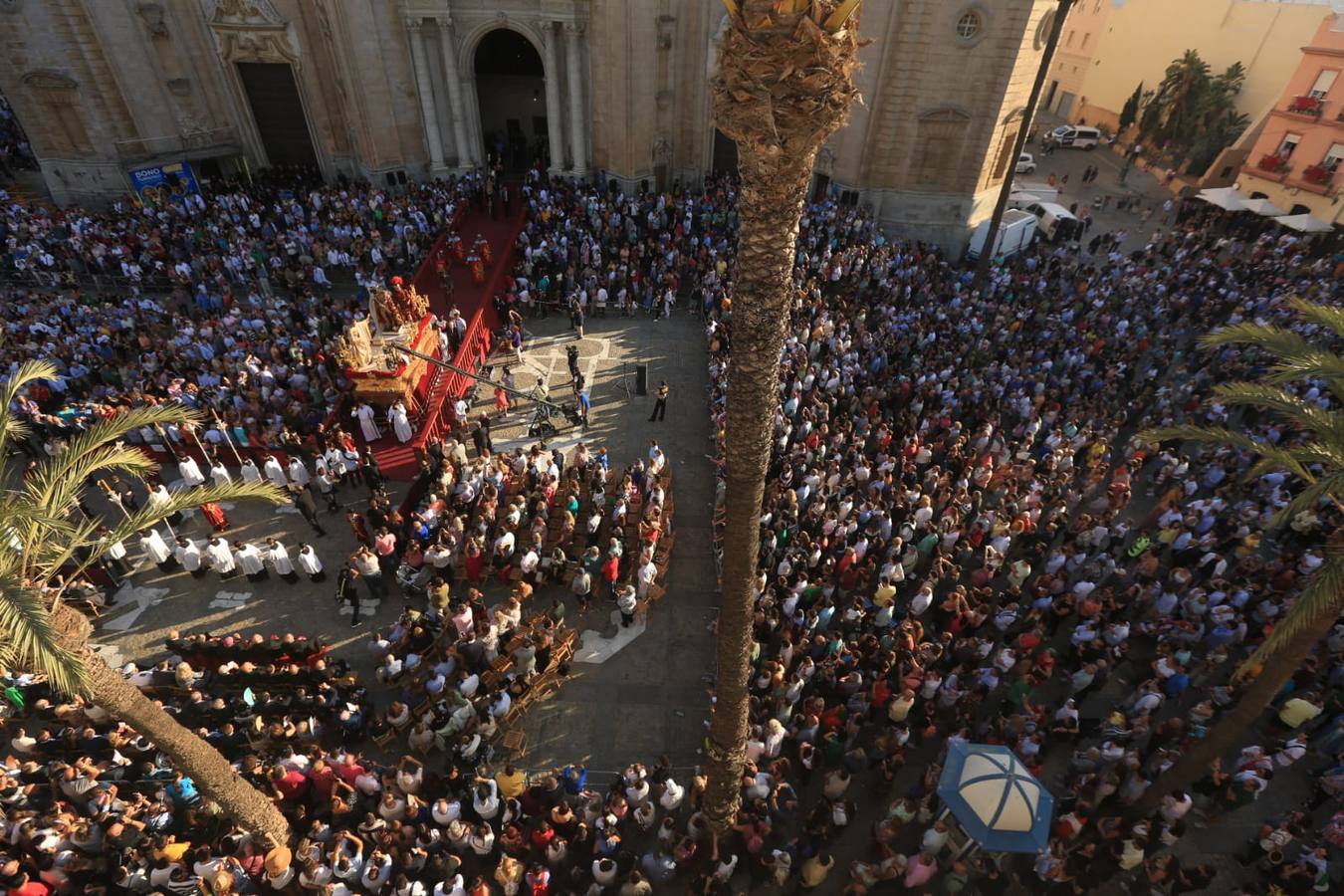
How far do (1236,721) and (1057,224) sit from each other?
92.4ft

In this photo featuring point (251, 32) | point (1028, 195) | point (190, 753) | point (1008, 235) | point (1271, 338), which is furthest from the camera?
point (1028, 195)

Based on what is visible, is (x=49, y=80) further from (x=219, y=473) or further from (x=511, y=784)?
(x=511, y=784)

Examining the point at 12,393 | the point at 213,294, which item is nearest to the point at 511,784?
the point at 12,393

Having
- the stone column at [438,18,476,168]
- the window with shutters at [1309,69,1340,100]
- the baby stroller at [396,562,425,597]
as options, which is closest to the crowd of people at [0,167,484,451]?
the stone column at [438,18,476,168]

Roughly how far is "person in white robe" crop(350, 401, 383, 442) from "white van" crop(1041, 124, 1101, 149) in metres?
51.9

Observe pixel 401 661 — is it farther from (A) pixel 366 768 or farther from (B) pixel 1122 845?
(B) pixel 1122 845

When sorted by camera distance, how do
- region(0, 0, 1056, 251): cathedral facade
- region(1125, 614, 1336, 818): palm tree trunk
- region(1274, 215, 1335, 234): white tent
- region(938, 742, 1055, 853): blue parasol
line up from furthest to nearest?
1. region(1274, 215, 1335, 234): white tent
2. region(0, 0, 1056, 251): cathedral facade
3. region(938, 742, 1055, 853): blue parasol
4. region(1125, 614, 1336, 818): palm tree trunk

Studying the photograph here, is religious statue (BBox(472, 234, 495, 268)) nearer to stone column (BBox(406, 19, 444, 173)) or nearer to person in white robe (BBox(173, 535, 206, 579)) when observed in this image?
stone column (BBox(406, 19, 444, 173))

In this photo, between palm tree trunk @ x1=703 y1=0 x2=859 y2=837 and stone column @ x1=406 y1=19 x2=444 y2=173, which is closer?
palm tree trunk @ x1=703 y1=0 x2=859 y2=837

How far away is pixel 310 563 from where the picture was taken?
14062 mm

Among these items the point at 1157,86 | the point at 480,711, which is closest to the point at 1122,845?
the point at 480,711

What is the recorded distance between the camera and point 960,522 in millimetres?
14500

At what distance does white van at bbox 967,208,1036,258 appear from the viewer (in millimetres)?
28297

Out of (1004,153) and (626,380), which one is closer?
(626,380)
